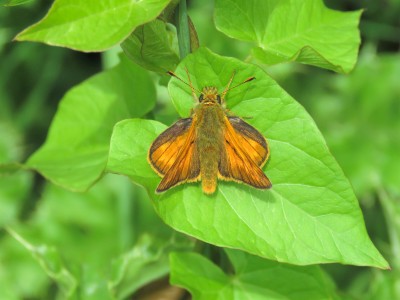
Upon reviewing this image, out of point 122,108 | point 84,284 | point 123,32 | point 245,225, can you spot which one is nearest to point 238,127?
point 245,225

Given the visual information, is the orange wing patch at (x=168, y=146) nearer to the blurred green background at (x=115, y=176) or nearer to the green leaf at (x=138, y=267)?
the green leaf at (x=138, y=267)

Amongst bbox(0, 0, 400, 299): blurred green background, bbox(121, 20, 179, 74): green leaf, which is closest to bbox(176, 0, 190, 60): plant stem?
bbox(121, 20, 179, 74): green leaf

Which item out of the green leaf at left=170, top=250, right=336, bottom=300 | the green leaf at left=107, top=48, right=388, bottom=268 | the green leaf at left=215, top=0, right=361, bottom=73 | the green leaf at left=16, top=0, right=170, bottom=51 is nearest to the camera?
the green leaf at left=16, top=0, right=170, bottom=51

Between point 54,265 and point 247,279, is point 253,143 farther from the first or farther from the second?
point 54,265

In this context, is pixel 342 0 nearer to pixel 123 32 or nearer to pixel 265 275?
pixel 265 275

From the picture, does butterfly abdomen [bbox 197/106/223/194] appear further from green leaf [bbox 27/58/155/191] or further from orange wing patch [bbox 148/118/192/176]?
green leaf [bbox 27/58/155/191]
